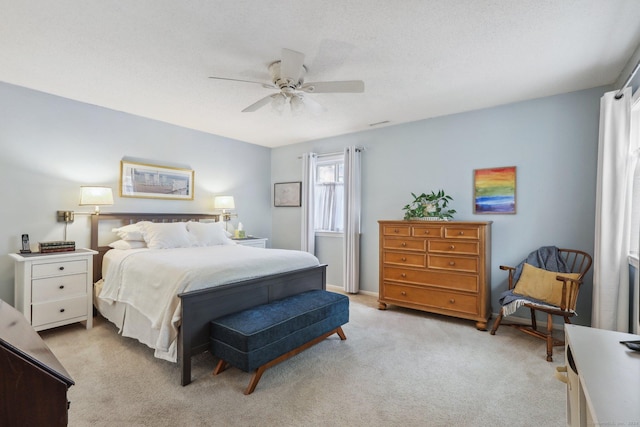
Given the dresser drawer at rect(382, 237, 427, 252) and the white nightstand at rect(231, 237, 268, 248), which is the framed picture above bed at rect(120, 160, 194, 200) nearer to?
the white nightstand at rect(231, 237, 268, 248)

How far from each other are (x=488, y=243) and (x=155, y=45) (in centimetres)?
391

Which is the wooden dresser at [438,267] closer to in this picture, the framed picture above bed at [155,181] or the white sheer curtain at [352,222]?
the white sheer curtain at [352,222]

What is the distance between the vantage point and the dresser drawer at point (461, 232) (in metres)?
3.47

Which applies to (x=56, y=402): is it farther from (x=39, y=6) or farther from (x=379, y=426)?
(x=39, y=6)

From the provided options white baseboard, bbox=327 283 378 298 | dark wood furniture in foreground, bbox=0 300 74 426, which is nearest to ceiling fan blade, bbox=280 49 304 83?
dark wood furniture in foreground, bbox=0 300 74 426

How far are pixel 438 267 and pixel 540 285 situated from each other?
1.01m

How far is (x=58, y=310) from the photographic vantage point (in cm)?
316

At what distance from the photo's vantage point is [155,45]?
2.47m

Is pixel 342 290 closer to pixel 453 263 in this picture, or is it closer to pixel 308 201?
pixel 308 201

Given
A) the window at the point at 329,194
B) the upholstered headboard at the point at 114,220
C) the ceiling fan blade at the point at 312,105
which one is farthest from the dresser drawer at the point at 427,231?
the upholstered headboard at the point at 114,220

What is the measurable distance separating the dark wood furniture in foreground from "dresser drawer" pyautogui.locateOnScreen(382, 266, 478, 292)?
3.63m

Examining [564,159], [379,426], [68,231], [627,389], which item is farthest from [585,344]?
[68,231]

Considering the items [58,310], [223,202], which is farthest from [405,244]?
[58,310]

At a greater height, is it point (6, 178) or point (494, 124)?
point (494, 124)
